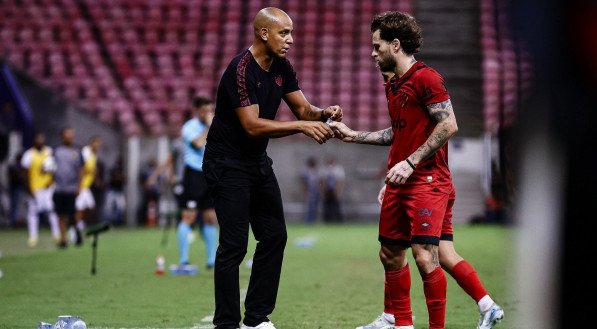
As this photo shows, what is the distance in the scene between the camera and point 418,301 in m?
8.04

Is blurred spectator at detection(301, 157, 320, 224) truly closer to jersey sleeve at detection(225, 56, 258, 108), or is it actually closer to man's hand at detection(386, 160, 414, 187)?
jersey sleeve at detection(225, 56, 258, 108)

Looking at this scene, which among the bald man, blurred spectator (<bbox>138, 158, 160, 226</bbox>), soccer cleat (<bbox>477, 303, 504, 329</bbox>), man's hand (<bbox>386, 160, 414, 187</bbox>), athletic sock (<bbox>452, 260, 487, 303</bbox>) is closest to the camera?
man's hand (<bbox>386, 160, 414, 187</bbox>)

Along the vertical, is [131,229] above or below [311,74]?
below

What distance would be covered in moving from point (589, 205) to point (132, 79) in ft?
89.5

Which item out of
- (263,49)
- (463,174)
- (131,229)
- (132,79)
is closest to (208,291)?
(263,49)

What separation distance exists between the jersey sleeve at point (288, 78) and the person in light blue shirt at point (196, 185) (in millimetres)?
5372

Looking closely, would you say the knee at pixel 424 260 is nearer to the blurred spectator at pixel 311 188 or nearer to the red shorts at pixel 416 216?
the red shorts at pixel 416 216

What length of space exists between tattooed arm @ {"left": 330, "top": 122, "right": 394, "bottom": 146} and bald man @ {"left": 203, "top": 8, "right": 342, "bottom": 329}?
134 mm

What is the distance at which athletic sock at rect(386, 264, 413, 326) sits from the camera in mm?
5520

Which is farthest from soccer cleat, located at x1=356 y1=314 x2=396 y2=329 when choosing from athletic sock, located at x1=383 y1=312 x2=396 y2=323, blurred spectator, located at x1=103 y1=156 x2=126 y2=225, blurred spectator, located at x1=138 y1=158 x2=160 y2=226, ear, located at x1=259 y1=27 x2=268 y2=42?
blurred spectator, located at x1=103 y1=156 x2=126 y2=225

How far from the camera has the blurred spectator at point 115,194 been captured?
80.0ft

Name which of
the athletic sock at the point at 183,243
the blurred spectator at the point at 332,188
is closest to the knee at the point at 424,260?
the athletic sock at the point at 183,243

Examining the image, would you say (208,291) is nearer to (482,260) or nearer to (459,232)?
(482,260)

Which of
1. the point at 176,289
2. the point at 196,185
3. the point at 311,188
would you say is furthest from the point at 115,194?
the point at 176,289
